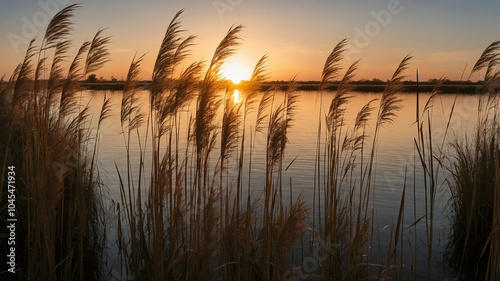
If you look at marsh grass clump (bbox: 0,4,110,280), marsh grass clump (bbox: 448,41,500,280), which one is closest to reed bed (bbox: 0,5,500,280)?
marsh grass clump (bbox: 0,4,110,280)

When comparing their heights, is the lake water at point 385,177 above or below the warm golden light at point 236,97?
below

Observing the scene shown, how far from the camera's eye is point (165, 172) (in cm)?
427

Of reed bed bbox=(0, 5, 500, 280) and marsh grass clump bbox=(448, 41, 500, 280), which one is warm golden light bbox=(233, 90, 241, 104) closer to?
reed bed bbox=(0, 5, 500, 280)

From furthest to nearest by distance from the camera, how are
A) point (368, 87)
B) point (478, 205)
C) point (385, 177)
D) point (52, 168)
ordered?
1. point (368, 87)
2. point (385, 177)
3. point (478, 205)
4. point (52, 168)

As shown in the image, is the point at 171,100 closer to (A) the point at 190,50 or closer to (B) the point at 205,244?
(A) the point at 190,50

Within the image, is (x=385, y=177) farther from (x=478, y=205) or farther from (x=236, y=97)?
(x=236, y=97)

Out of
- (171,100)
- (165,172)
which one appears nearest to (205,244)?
(165,172)

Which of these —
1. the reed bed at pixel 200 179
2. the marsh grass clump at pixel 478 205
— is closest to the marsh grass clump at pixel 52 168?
the reed bed at pixel 200 179

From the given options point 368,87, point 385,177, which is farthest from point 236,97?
point 368,87

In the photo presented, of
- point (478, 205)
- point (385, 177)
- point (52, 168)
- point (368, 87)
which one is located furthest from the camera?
point (368, 87)

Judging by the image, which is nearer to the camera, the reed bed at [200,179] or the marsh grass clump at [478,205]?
the reed bed at [200,179]

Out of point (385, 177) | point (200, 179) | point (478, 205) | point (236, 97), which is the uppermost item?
point (236, 97)

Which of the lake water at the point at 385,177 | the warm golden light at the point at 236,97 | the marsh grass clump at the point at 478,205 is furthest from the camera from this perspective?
the lake water at the point at 385,177

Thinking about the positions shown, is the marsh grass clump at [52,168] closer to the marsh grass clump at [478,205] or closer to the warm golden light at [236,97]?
the warm golden light at [236,97]
